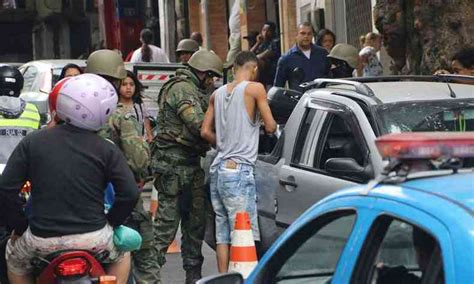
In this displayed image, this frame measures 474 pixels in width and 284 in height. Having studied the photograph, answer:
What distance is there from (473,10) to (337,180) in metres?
4.35

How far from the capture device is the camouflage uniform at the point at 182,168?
29.6ft

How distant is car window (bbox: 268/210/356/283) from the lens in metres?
4.12

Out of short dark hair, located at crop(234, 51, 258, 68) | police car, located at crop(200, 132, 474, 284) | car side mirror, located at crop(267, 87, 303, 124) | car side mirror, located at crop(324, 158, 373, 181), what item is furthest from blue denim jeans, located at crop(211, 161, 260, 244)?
police car, located at crop(200, 132, 474, 284)

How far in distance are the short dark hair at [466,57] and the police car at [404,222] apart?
6.36 m

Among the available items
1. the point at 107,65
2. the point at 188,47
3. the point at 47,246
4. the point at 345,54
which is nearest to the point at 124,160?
the point at 47,246

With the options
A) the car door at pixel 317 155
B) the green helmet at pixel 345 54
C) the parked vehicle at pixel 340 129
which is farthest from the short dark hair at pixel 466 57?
the car door at pixel 317 155

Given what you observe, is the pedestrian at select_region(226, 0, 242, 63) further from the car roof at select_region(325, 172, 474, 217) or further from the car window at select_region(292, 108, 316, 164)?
the car roof at select_region(325, 172, 474, 217)

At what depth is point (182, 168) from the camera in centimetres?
904

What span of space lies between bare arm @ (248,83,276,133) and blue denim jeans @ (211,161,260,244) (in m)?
0.34

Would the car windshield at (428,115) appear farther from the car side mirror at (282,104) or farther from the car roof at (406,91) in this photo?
the car side mirror at (282,104)

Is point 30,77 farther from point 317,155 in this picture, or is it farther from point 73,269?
point 73,269

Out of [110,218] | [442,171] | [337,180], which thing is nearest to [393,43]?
[337,180]

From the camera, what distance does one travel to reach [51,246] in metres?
5.95

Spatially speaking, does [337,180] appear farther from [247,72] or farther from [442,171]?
[442,171]
